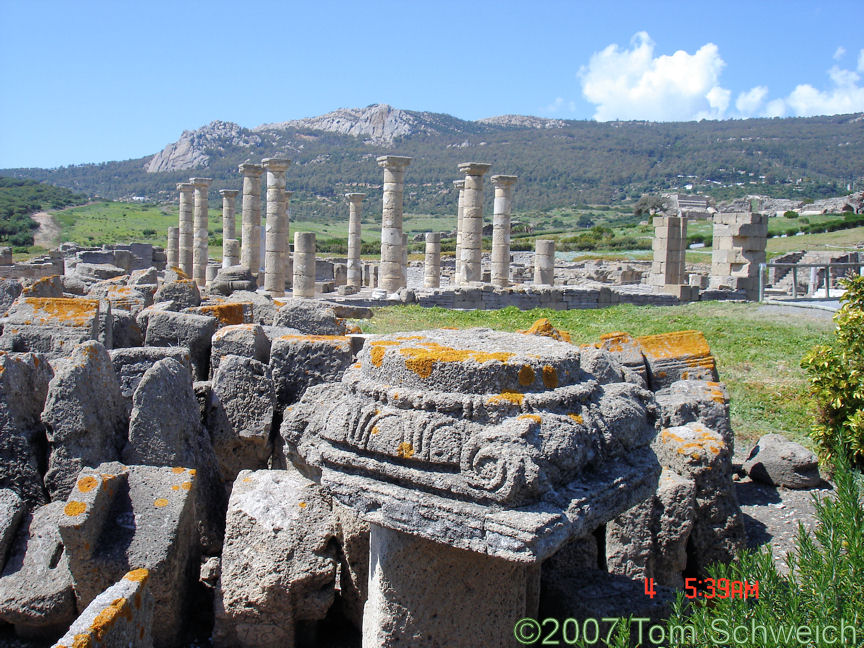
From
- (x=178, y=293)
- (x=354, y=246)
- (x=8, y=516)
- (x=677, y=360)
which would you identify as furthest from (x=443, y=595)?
(x=354, y=246)

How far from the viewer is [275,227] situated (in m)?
27.5

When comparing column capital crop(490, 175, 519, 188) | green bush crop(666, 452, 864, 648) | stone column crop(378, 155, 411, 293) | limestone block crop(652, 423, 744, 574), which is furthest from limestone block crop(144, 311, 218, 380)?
column capital crop(490, 175, 519, 188)

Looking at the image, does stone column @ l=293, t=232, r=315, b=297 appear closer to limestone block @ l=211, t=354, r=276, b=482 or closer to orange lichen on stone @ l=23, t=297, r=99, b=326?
orange lichen on stone @ l=23, t=297, r=99, b=326

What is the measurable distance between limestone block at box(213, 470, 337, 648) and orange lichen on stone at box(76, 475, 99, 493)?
74 centimetres

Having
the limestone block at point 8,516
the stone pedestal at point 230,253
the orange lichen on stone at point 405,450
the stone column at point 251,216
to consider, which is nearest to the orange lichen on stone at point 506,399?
the orange lichen on stone at point 405,450

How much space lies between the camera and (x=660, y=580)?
14.6 feet

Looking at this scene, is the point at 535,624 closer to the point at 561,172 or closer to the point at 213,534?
the point at 213,534

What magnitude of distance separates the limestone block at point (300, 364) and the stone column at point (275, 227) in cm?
2163

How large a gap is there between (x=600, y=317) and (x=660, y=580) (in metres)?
10.5

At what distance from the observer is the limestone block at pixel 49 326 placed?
19.6 feet

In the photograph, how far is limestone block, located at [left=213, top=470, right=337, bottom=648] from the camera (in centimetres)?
374

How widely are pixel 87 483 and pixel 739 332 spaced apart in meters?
11.2

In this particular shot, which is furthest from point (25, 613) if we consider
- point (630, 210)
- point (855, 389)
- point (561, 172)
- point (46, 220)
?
point (561, 172)

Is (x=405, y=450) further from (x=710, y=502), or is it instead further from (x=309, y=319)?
(x=309, y=319)
